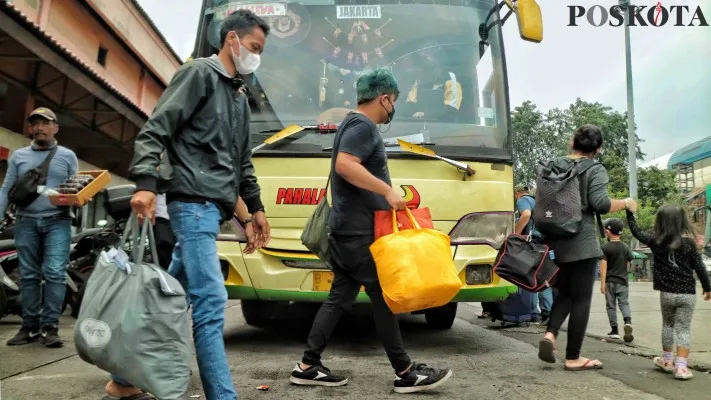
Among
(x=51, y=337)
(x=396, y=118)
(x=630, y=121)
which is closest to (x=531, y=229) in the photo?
(x=396, y=118)

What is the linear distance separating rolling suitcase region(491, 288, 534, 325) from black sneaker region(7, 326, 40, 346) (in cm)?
455

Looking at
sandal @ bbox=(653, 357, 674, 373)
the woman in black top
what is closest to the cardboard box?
the woman in black top

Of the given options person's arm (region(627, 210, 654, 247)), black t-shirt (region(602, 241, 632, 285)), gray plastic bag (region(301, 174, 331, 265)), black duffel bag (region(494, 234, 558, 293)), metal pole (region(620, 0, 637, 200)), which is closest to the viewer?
gray plastic bag (region(301, 174, 331, 265))

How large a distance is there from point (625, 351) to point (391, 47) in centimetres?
322

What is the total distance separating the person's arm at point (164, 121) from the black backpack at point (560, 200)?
2.70 m

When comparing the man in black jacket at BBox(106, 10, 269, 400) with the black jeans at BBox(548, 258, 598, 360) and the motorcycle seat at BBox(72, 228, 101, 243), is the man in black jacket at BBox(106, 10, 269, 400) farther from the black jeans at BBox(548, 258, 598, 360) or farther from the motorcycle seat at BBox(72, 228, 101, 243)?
the motorcycle seat at BBox(72, 228, 101, 243)

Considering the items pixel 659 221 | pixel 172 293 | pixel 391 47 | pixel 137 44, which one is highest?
pixel 137 44

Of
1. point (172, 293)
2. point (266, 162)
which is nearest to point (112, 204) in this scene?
point (266, 162)

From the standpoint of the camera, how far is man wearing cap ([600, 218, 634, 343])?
6.47 meters

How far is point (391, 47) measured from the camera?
521cm

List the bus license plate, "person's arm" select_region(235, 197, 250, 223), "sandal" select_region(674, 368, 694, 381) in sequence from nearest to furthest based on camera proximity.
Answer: "person's arm" select_region(235, 197, 250, 223) → "sandal" select_region(674, 368, 694, 381) → the bus license plate

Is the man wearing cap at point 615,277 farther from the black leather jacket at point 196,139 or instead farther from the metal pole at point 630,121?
the metal pole at point 630,121

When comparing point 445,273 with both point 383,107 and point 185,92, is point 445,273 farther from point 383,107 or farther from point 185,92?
point 185,92

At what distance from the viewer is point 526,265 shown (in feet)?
14.2
